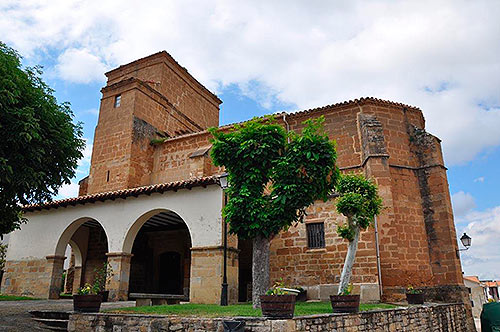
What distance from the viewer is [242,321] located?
20.8 feet

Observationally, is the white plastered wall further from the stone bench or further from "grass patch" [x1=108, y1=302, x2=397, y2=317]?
"grass patch" [x1=108, y1=302, x2=397, y2=317]

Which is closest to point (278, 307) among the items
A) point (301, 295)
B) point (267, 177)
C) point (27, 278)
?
point (267, 177)

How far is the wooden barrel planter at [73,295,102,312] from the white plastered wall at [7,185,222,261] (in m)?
3.86

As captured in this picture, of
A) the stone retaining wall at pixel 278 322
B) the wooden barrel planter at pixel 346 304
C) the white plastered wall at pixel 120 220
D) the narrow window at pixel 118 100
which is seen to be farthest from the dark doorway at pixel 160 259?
the wooden barrel planter at pixel 346 304

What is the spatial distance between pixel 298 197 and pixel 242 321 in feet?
11.1

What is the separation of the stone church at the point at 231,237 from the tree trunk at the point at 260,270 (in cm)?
249

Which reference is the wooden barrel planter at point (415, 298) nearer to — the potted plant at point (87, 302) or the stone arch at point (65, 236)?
the potted plant at point (87, 302)

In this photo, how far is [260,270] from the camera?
9133mm

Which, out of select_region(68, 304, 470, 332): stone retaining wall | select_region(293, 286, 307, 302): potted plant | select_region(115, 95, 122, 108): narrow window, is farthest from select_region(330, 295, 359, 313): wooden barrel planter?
select_region(115, 95, 122, 108): narrow window

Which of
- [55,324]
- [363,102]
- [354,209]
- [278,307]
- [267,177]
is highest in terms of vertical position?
[363,102]

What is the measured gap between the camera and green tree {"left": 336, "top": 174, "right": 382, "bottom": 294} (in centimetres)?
1027

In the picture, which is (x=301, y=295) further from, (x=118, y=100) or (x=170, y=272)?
(x=118, y=100)

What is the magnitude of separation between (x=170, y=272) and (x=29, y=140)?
33.0ft

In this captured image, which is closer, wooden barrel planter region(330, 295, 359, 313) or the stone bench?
wooden barrel planter region(330, 295, 359, 313)
